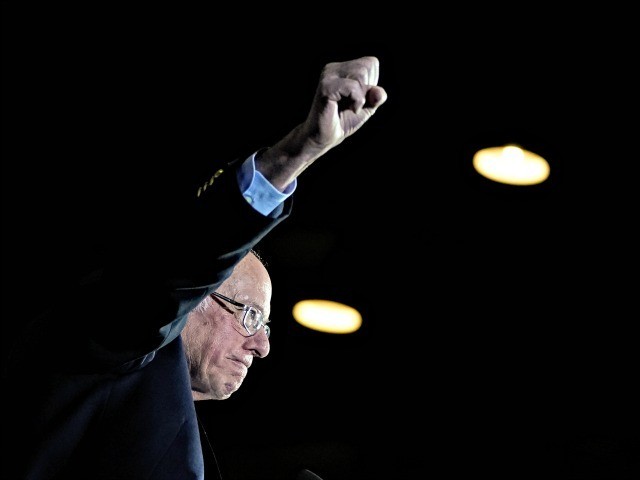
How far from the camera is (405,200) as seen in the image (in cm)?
397

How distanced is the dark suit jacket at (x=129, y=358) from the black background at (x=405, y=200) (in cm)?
7

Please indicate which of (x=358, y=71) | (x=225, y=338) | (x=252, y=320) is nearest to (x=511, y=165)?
(x=252, y=320)

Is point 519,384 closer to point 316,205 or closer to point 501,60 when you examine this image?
point 316,205

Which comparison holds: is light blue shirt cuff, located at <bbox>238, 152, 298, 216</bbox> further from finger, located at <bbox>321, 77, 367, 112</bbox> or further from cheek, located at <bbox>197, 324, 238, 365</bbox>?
cheek, located at <bbox>197, 324, 238, 365</bbox>

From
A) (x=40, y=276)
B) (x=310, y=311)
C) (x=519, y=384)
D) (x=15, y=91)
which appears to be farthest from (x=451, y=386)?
(x=15, y=91)

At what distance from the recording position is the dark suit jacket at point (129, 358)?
145cm

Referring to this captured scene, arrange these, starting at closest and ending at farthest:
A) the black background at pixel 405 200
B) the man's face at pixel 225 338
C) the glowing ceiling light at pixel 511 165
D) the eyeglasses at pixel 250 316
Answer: the man's face at pixel 225 338 < the eyeglasses at pixel 250 316 < the black background at pixel 405 200 < the glowing ceiling light at pixel 511 165

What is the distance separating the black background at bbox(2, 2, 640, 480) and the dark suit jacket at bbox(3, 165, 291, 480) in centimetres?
7

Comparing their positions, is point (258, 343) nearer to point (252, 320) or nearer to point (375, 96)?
point (252, 320)

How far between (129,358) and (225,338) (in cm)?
81

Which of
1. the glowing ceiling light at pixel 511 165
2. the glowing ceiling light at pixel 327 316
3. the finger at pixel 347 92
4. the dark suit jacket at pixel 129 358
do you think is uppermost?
the glowing ceiling light at pixel 511 165

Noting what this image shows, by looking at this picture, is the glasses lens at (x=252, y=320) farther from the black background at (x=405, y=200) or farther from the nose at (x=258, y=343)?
the black background at (x=405, y=200)

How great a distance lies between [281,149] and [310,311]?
148 inches

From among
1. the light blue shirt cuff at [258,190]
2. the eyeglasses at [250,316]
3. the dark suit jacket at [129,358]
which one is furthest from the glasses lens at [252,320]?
the light blue shirt cuff at [258,190]
